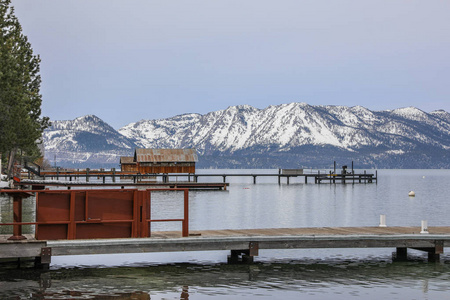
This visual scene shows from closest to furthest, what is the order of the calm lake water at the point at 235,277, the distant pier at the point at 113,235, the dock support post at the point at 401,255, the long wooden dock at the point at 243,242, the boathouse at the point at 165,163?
the calm lake water at the point at 235,277 → the long wooden dock at the point at 243,242 → the distant pier at the point at 113,235 → the dock support post at the point at 401,255 → the boathouse at the point at 165,163

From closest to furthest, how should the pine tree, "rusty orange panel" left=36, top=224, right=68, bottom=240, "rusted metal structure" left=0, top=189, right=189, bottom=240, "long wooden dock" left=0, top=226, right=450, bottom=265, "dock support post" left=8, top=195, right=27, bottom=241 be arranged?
"long wooden dock" left=0, top=226, right=450, bottom=265
"rusted metal structure" left=0, top=189, right=189, bottom=240
"rusty orange panel" left=36, top=224, right=68, bottom=240
"dock support post" left=8, top=195, right=27, bottom=241
the pine tree

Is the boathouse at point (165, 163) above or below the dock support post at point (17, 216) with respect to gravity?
above

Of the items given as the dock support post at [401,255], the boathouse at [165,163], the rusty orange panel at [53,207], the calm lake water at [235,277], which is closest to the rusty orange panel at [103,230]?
the rusty orange panel at [53,207]

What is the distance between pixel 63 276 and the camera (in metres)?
23.6

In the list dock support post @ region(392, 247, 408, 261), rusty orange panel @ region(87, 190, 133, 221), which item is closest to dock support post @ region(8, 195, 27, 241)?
rusty orange panel @ region(87, 190, 133, 221)

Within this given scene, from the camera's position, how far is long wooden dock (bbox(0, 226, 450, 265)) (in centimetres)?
2200

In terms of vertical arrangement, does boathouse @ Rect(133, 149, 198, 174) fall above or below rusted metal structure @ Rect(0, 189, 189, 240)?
above

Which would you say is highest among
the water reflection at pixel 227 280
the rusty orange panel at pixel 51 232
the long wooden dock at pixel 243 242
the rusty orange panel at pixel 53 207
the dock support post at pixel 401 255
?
the rusty orange panel at pixel 53 207

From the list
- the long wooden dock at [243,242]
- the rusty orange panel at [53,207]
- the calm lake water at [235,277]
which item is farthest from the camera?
the rusty orange panel at [53,207]

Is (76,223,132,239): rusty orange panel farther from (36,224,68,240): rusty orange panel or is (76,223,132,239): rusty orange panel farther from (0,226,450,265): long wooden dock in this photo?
(0,226,450,265): long wooden dock

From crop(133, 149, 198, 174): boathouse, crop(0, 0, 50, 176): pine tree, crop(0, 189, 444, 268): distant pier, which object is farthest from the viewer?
crop(133, 149, 198, 174): boathouse

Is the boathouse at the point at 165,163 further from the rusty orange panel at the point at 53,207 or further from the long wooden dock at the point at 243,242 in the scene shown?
the rusty orange panel at the point at 53,207

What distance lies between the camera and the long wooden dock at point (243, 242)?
22000 millimetres

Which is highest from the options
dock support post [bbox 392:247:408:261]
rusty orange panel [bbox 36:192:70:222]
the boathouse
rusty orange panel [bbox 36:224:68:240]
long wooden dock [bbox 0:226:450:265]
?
the boathouse
